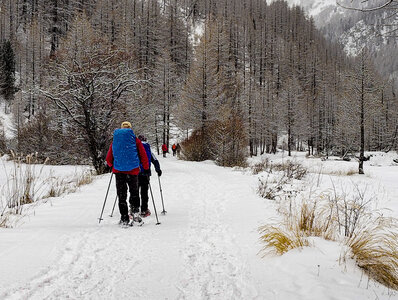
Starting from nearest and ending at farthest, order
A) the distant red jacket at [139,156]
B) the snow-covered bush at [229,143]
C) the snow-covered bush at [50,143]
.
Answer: the distant red jacket at [139,156] → the snow-covered bush at [50,143] → the snow-covered bush at [229,143]

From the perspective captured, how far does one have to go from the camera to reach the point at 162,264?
309 centimetres

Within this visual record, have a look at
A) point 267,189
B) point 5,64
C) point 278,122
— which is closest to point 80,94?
point 267,189

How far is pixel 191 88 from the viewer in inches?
1051

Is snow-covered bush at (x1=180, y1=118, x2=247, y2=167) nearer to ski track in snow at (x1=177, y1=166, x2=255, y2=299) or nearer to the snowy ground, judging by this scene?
Result: ski track in snow at (x1=177, y1=166, x2=255, y2=299)

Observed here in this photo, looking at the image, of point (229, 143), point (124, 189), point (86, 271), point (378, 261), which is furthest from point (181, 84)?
point (378, 261)

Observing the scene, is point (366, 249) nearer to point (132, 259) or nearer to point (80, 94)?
point (132, 259)

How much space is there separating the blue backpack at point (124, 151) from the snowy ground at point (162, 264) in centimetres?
113

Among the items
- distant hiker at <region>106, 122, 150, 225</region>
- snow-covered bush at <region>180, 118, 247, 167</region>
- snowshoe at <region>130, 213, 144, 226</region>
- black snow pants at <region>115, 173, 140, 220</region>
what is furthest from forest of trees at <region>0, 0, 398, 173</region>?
snowshoe at <region>130, 213, 144, 226</region>

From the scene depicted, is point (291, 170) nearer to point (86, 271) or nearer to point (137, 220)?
point (137, 220)

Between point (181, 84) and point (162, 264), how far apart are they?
138 ft

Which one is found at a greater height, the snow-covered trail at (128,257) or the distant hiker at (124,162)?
the distant hiker at (124,162)

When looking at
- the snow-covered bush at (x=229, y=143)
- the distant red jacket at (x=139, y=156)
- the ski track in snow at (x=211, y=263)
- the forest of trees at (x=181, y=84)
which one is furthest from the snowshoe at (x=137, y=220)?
the snow-covered bush at (x=229, y=143)

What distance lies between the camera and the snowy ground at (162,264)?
2.42m

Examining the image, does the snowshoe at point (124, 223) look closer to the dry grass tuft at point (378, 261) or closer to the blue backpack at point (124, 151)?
the blue backpack at point (124, 151)
